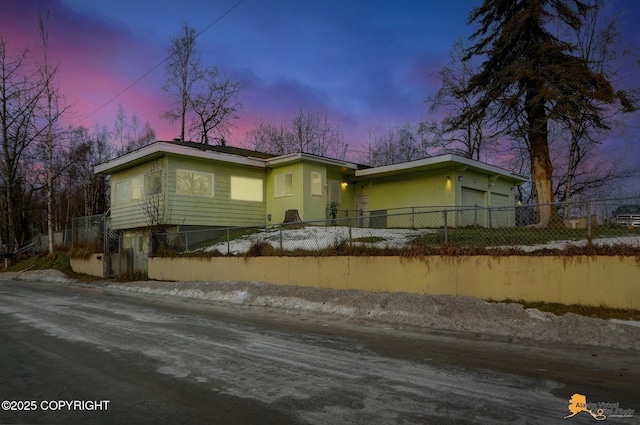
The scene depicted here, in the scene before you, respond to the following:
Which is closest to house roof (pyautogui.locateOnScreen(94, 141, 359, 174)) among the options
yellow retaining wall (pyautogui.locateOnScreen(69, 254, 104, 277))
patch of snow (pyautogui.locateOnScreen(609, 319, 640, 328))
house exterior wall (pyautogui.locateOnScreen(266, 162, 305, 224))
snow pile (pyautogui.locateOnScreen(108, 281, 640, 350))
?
house exterior wall (pyautogui.locateOnScreen(266, 162, 305, 224))

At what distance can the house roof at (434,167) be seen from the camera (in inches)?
750

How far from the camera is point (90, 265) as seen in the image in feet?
69.8

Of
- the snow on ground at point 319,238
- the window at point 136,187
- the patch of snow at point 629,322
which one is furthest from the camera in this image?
the window at point 136,187

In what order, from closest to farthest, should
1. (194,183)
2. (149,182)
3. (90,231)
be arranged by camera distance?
(194,183)
(149,182)
(90,231)

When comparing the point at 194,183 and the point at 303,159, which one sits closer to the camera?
the point at 194,183

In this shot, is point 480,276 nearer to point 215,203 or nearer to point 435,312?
point 435,312

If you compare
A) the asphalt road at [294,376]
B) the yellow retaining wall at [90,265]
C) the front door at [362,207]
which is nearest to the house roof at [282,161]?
the front door at [362,207]

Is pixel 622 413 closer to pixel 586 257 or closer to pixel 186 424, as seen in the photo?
pixel 186 424

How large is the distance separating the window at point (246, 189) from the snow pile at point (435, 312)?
8505 millimetres

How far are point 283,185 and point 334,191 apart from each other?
9.21 ft

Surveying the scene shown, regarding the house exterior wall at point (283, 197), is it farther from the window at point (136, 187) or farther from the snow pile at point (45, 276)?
the snow pile at point (45, 276)

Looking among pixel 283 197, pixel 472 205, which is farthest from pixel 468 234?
pixel 283 197

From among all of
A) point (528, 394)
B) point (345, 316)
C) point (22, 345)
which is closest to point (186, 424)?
point (528, 394)

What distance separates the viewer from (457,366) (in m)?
5.24
